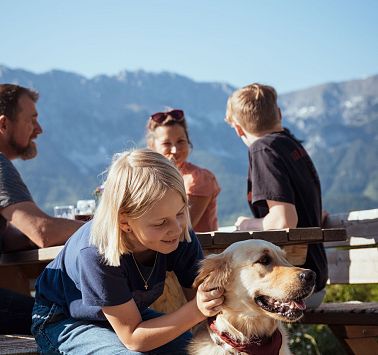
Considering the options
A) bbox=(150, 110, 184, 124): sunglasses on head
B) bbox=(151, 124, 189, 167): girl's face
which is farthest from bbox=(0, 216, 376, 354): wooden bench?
bbox=(150, 110, 184, 124): sunglasses on head

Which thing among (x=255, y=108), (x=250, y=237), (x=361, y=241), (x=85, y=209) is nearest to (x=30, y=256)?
(x=85, y=209)

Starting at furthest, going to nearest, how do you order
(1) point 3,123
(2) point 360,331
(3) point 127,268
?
(1) point 3,123 → (2) point 360,331 → (3) point 127,268

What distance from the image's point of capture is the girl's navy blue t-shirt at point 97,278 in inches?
125

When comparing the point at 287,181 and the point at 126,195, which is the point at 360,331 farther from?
the point at 126,195

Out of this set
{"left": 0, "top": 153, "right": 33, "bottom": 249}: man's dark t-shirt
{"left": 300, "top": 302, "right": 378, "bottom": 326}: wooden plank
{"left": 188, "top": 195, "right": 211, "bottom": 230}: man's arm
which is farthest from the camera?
{"left": 188, "top": 195, "right": 211, "bottom": 230}: man's arm

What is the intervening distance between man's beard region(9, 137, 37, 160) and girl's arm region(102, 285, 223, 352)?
2337 mm

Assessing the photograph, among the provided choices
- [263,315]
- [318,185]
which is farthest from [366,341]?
[263,315]

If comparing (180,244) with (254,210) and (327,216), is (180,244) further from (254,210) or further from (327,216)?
(327,216)

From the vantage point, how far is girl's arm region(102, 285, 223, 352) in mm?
3119

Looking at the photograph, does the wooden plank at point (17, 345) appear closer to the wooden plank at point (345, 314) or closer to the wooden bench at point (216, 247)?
the wooden bench at point (216, 247)

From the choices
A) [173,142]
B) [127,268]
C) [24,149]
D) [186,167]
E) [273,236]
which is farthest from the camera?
[173,142]

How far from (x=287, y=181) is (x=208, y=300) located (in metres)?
1.76

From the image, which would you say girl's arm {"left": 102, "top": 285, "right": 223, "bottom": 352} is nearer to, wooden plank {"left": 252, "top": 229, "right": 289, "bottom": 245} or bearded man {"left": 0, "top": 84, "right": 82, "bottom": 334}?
wooden plank {"left": 252, "top": 229, "right": 289, "bottom": 245}

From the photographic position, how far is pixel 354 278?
18.0ft
